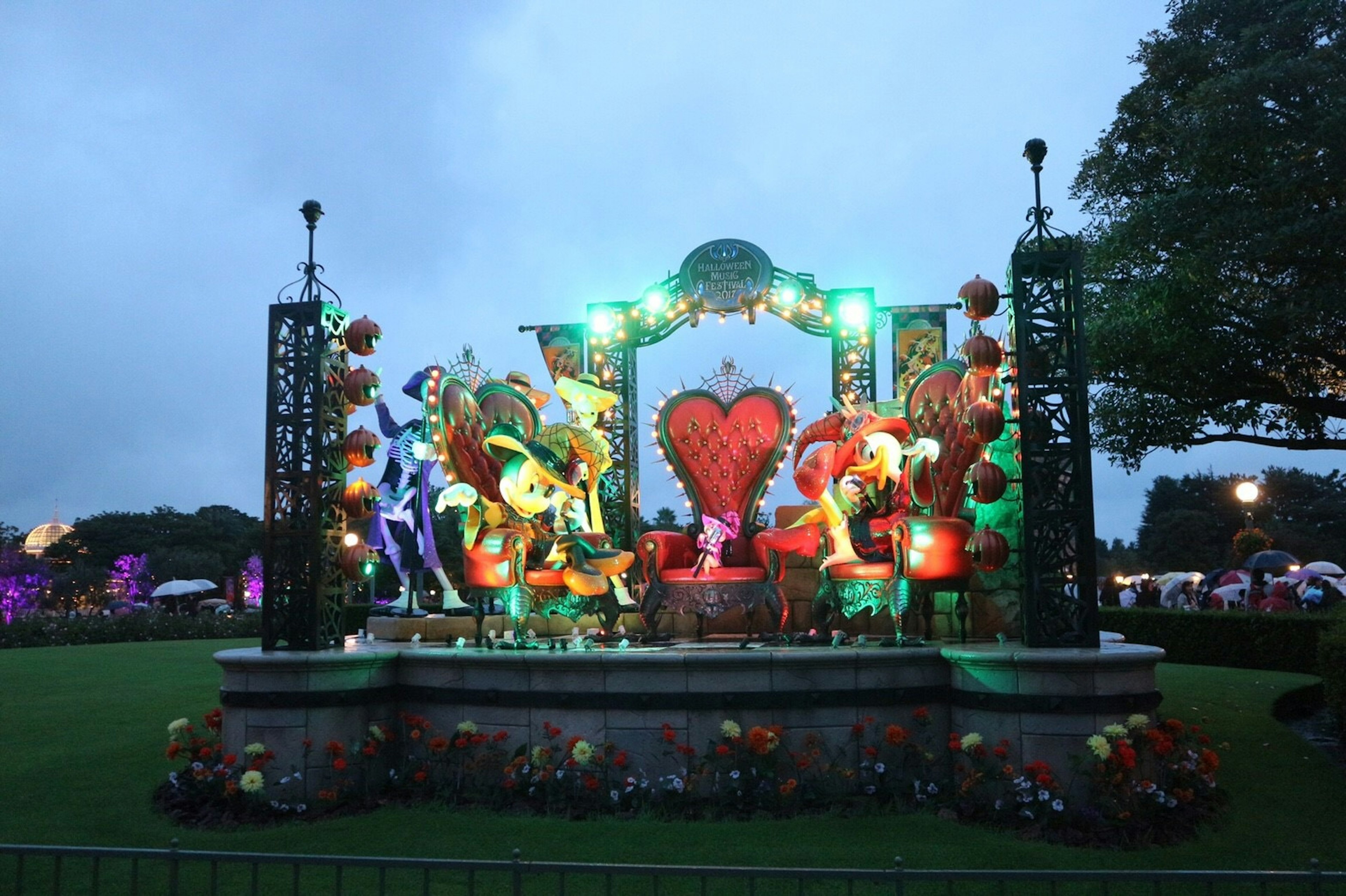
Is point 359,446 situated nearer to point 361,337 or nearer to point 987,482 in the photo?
point 361,337

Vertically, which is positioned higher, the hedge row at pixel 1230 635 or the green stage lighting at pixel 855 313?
the green stage lighting at pixel 855 313

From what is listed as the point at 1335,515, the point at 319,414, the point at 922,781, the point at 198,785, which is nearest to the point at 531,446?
the point at 319,414

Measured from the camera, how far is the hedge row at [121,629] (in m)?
21.1

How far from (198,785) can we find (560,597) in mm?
3035

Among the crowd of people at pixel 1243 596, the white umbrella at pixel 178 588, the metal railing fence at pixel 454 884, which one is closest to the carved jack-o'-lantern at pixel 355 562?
the metal railing fence at pixel 454 884

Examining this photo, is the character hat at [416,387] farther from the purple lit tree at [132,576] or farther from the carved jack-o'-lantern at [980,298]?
the purple lit tree at [132,576]

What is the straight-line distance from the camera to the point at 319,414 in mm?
7844

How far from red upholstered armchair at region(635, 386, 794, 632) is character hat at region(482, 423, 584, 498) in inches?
39.2

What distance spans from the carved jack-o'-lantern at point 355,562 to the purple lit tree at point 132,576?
114ft

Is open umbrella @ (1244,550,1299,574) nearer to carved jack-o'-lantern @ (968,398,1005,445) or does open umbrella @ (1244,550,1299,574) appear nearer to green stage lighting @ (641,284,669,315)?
green stage lighting @ (641,284,669,315)

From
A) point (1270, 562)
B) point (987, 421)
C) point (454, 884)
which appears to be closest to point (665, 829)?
point (454, 884)

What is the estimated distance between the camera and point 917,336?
1285cm

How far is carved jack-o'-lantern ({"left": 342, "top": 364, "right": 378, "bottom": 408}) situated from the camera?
8141mm

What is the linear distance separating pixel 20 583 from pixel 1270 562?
36.7 metres
